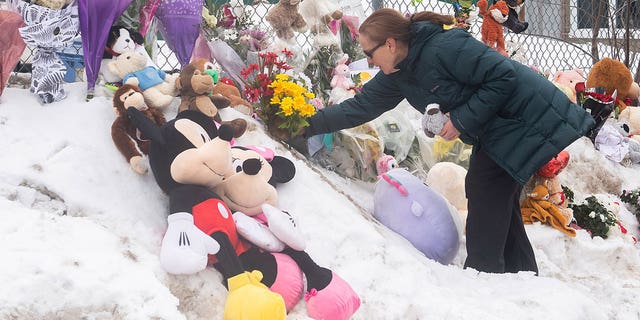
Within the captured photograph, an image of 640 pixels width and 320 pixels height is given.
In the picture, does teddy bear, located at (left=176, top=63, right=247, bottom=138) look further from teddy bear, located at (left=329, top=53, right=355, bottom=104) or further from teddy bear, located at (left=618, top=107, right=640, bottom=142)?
teddy bear, located at (left=618, top=107, right=640, bottom=142)

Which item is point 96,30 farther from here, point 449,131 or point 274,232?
point 449,131

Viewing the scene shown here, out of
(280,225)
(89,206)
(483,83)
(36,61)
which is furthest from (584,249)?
(36,61)

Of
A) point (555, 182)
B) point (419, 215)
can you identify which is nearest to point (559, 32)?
point (555, 182)

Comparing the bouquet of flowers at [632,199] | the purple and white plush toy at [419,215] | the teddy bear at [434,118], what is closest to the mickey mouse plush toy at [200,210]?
the teddy bear at [434,118]

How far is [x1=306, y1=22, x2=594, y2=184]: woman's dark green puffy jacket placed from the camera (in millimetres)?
2418

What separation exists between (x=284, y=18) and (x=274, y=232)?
2084 millimetres

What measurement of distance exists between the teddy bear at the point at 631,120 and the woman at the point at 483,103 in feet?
11.1

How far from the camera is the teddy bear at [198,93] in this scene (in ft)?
8.11

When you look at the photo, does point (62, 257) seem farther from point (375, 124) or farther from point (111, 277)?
point (375, 124)

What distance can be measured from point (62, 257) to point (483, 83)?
5.43 feet

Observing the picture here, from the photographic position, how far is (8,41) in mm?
2279

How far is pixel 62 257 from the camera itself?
1610mm

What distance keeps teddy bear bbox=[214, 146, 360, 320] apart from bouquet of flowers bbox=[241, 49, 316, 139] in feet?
1.70

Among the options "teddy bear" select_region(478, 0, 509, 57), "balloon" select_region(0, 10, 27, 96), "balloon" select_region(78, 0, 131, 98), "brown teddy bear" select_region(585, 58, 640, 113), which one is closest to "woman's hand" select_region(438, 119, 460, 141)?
"balloon" select_region(78, 0, 131, 98)
